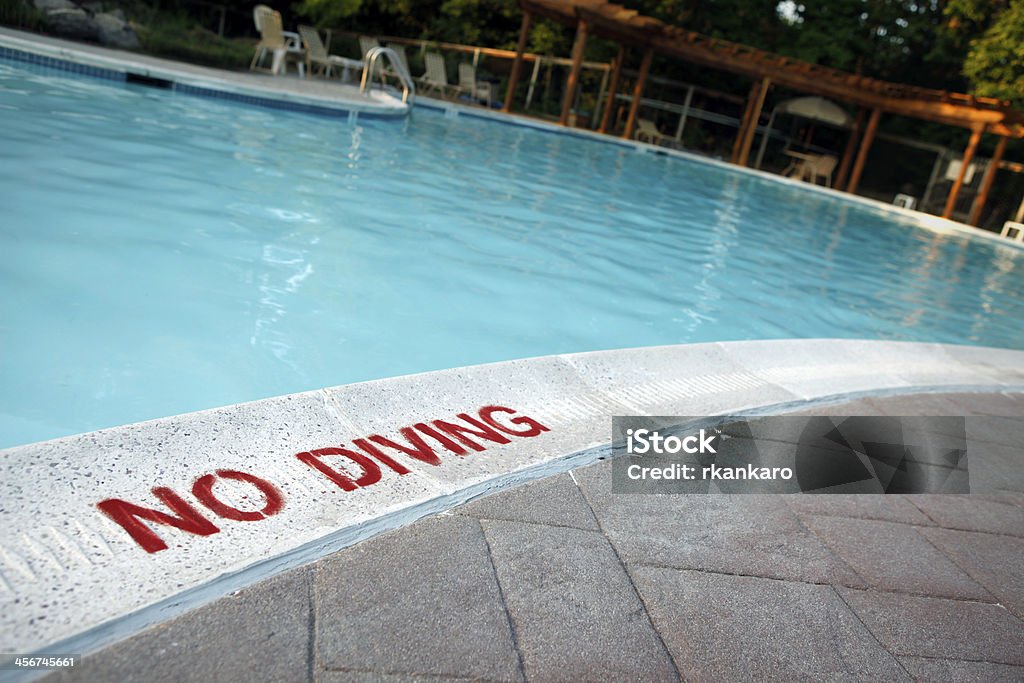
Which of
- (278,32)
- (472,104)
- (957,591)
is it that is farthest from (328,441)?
(472,104)

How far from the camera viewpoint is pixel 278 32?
13.4 metres

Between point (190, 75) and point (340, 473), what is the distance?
9.63 m

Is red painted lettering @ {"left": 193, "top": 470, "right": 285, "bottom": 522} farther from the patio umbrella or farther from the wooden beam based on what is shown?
the patio umbrella

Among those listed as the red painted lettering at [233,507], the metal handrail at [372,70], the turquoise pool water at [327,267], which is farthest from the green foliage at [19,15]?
the red painted lettering at [233,507]

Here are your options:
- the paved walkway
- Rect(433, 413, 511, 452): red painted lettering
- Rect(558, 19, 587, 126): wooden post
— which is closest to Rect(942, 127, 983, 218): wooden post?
Rect(558, 19, 587, 126): wooden post

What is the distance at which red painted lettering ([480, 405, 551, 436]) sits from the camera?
236 centimetres

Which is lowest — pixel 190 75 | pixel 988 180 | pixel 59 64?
pixel 59 64

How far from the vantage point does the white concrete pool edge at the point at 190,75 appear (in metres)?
9.20

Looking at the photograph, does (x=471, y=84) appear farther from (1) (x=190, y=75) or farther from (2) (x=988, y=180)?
(2) (x=988, y=180)

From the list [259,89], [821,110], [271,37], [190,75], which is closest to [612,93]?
[821,110]

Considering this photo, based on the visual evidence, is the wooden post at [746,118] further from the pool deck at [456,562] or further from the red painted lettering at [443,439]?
the red painted lettering at [443,439]

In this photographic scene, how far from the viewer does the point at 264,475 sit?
181 centimetres

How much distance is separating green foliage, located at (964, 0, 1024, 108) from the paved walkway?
1909cm

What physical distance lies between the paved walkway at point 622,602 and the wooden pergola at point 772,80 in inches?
555
